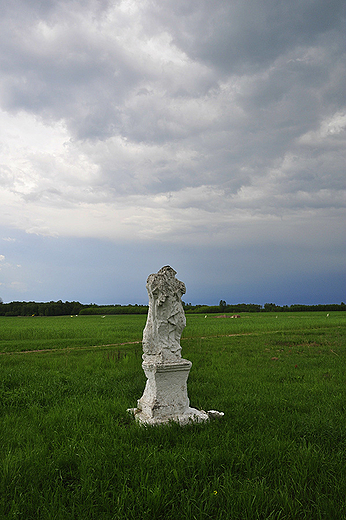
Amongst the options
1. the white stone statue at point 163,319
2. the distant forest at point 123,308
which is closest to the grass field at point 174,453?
the white stone statue at point 163,319

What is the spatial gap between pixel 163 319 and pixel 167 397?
136 cm

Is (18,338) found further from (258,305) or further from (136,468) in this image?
(258,305)

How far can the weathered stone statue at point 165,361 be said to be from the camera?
5.89 m

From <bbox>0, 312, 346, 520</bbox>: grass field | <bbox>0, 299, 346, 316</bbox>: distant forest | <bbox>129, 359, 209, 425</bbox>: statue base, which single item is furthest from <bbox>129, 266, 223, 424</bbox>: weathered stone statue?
<bbox>0, 299, 346, 316</bbox>: distant forest

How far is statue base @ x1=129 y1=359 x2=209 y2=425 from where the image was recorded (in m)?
5.84

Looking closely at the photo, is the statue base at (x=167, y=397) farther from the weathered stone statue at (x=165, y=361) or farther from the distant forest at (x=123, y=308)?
the distant forest at (x=123, y=308)

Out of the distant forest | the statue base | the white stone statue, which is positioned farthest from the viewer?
the distant forest

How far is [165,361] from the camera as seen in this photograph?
6.03 meters

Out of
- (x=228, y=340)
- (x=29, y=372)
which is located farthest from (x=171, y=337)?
(x=228, y=340)

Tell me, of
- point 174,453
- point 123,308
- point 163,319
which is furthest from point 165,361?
point 123,308

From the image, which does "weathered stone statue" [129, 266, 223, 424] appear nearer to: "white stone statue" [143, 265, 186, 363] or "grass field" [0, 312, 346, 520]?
"white stone statue" [143, 265, 186, 363]

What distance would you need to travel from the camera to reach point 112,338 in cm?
2073

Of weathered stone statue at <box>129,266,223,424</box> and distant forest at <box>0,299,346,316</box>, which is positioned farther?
distant forest at <box>0,299,346,316</box>

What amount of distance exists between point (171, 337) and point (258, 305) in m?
66.1
